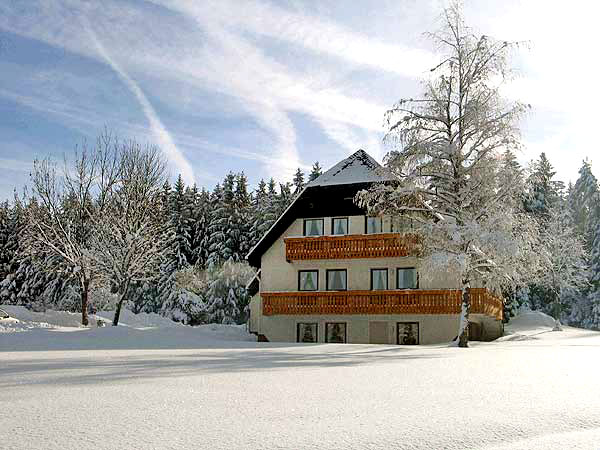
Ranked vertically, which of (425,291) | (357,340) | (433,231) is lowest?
(357,340)

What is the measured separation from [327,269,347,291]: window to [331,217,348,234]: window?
221 cm

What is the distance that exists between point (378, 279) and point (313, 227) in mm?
4825

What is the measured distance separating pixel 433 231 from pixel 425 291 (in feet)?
24.0

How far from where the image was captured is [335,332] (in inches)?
1303

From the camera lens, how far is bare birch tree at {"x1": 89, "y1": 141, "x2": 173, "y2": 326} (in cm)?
3444

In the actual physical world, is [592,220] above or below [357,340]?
above

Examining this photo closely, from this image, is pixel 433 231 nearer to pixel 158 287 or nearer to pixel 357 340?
pixel 357 340

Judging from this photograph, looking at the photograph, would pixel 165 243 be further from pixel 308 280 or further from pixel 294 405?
pixel 294 405

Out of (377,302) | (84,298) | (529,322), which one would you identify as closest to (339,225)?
(377,302)

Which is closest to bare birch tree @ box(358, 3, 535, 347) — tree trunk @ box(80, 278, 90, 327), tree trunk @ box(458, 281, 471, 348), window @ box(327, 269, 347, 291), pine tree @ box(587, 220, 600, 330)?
tree trunk @ box(458, 281, 471, 348)

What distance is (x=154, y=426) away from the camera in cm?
616

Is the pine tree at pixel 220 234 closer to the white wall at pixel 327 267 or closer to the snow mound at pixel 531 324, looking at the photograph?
the white wall at pixel 327 267

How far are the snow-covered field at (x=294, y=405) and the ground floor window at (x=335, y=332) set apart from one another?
18.8m

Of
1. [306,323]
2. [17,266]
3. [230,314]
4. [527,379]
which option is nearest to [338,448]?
[527,379]
